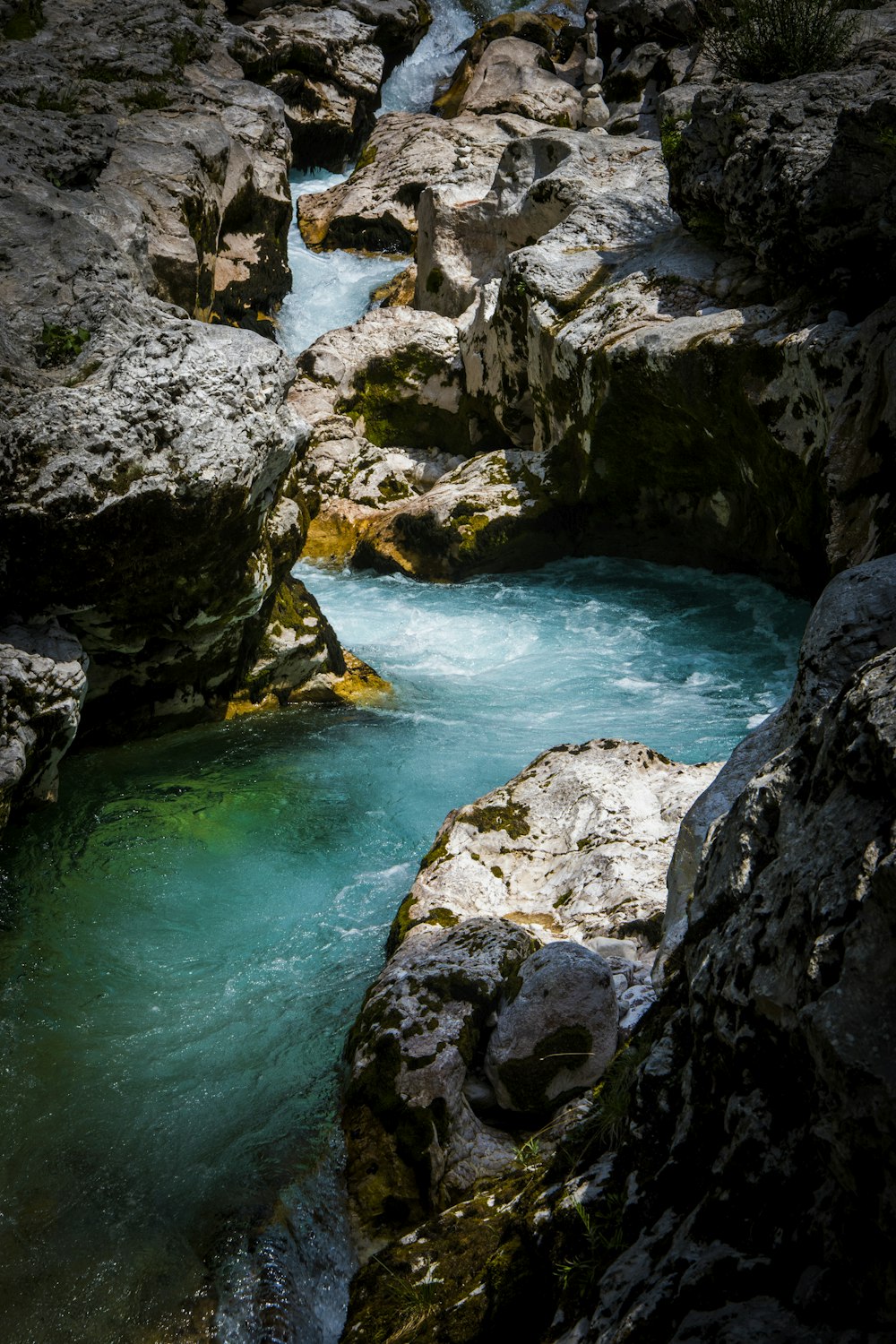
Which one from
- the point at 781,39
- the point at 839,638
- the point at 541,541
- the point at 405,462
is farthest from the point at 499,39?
the point at 839,638

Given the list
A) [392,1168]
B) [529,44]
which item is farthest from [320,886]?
[529,44]

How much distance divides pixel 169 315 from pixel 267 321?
9711mm

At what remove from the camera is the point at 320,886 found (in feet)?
17.8

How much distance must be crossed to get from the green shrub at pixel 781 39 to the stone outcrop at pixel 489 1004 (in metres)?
9.51

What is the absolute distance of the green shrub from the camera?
32.7 ft

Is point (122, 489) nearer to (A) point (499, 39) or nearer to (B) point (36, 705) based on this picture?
(B) point (36, 705)

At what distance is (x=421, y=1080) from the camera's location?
3.41 metres

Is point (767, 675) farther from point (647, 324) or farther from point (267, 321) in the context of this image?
point (267, 321)

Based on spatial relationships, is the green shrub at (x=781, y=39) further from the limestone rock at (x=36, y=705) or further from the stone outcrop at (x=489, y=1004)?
the limestone rock at (x=36, y=705)

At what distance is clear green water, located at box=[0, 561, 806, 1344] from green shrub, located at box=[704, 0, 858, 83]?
5965 millimetres

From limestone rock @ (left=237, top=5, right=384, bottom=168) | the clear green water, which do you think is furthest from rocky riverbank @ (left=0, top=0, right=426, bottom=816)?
limestone rock @ (left=237, top=5, right=384, bottom=168)

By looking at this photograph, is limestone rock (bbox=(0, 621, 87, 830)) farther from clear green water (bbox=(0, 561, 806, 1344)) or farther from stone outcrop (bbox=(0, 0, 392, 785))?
clear green water (bbox=(0, 561, 806, 1344))

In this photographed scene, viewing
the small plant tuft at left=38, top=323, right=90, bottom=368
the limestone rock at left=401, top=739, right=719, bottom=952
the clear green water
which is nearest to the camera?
the clear green water

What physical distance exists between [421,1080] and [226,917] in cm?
203
